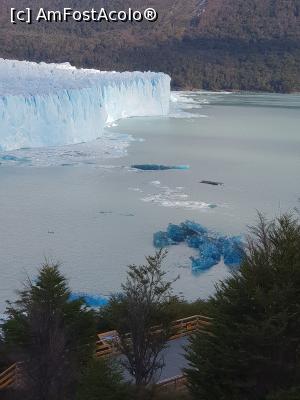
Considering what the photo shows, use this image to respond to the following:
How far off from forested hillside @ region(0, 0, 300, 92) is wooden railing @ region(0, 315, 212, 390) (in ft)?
132

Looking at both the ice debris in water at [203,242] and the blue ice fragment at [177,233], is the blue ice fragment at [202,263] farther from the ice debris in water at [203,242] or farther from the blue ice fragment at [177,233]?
the blue ice fragment at [177,233]

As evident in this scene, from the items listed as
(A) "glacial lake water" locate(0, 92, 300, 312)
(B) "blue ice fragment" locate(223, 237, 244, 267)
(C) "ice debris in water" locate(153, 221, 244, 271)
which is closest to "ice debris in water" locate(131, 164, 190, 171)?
(A) "glacial lake water" locate(0, 92, 300, 312)

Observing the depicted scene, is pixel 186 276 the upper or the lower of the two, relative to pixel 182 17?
lower

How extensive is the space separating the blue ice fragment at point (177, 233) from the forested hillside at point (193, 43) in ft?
122

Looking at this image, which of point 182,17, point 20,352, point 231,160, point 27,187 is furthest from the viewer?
point 182,17

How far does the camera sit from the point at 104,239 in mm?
8203

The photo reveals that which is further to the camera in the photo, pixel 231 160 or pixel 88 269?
pixel 231 160

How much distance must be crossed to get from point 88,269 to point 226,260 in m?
1.52

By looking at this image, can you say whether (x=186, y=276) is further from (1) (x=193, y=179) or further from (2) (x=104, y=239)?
(1) (x=193, y=179)

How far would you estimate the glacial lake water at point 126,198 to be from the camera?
723 centimetres

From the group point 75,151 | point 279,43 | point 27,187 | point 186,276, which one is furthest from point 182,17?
point 186,276

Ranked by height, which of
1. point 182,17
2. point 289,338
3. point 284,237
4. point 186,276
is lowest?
point 186,276

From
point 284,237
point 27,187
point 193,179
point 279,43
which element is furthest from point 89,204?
point 279,43

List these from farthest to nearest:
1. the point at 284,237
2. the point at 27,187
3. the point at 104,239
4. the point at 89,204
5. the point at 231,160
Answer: the point at 231,160, the point at 27,187, the point at 89,204, the point at 104,239, the point at 284,237
